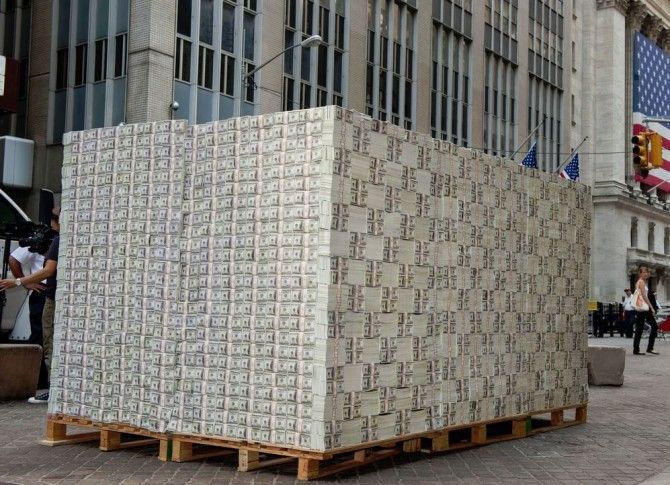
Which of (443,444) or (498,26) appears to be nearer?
(443,444)

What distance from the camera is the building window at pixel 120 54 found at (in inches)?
1183

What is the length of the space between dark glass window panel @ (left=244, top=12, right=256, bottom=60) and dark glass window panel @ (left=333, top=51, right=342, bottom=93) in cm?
480

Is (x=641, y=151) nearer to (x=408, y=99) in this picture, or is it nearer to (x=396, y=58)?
(x=396, y=58)

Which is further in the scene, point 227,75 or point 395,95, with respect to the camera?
point 395,95

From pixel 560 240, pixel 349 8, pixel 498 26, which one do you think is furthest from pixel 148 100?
pixel 498 26

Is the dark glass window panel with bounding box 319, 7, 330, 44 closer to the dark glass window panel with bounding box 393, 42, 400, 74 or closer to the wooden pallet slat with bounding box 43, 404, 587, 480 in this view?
the dark glass window panel with bounding box 393, 42, 400, 74

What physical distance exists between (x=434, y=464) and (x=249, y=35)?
26.7 m

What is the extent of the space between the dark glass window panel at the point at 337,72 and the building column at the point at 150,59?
28.1ft

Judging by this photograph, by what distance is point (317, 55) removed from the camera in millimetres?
35562

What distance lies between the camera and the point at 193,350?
7566 mm

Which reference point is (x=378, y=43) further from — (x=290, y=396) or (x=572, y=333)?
(x=290, y=396)

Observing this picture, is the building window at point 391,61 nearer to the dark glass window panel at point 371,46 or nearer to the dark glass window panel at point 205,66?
the dark glass window panel at point 371,46

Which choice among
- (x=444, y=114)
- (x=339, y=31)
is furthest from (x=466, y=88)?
(x=339, y=31)

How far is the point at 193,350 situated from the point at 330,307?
1433 millimetres
